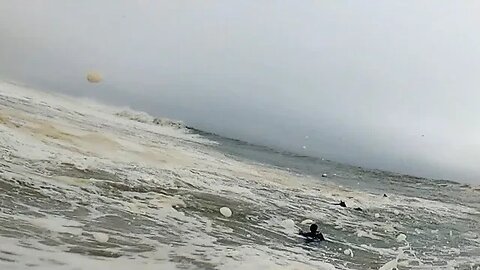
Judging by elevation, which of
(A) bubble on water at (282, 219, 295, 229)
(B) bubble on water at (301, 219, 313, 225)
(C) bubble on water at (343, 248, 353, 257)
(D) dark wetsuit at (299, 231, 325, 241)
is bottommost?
(C) bubble on water at (343, 248, 353, 257)

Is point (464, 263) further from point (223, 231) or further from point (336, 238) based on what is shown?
point (223, 231)

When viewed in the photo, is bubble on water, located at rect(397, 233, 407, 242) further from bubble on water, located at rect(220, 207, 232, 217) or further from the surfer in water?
bubble on water, located at rect(220, 207, 232, 217)

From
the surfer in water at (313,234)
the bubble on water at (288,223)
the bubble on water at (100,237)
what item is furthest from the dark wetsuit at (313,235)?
the bubble on water at (100,237)

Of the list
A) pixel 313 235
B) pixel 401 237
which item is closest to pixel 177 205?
pixel 313 235

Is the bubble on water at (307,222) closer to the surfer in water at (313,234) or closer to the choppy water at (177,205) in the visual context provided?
the choppy water at (177,205)

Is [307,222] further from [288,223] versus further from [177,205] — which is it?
[177,205]

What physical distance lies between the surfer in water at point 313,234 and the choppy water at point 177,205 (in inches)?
3.6

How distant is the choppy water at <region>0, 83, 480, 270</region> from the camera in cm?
294

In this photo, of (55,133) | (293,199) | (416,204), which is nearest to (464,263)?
(293,199)

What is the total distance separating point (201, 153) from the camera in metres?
5.89

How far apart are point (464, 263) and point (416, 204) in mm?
2282

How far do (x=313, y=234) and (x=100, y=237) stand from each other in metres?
1.66

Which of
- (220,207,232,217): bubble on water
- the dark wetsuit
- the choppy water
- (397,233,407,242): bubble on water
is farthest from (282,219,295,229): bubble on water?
(397,233,407,242): bubble on water

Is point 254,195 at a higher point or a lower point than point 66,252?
higher
